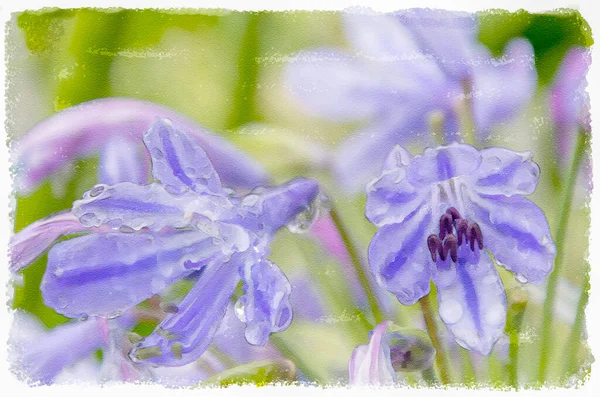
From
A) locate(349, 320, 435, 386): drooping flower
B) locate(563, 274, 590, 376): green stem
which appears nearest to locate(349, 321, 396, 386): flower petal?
locate(349, 320, 435, 386): drooping flower

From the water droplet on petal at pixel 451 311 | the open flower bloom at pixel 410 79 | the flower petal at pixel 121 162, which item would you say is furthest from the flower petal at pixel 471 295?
the flower petal at pixel 121 162

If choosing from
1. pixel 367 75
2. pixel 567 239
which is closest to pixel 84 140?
pixel 367 75

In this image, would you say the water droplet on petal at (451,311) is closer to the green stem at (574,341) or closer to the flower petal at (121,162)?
the green stem at (574,341)

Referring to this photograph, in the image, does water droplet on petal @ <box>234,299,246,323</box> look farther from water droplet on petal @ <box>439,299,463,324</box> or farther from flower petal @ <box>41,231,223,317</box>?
water droplet on petal @ <box>439,299,463,324</box>

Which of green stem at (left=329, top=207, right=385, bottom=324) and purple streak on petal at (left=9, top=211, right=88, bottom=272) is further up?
purple streak on petal at (left=9, top=211, right=88, bottom=272)

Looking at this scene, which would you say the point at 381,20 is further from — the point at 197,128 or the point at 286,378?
the point at 286,378

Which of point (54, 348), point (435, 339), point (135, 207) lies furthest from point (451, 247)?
point (54, 348)

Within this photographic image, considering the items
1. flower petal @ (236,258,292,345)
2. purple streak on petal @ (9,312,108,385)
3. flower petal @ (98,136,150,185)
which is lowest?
purple streak on petal @ (9,312,108,385)
